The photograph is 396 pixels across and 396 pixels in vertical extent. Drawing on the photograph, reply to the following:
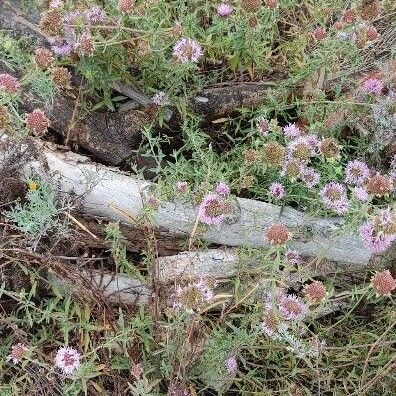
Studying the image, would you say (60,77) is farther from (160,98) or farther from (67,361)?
(67,361)

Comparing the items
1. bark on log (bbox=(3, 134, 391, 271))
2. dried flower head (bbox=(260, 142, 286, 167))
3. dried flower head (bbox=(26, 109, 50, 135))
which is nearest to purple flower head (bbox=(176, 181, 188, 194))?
bark on log (bbox=(3, 134, 391, 271))

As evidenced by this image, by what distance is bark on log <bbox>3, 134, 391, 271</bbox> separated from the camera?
10.6 feet

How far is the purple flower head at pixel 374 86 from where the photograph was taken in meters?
3.44

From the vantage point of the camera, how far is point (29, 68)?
132 inches

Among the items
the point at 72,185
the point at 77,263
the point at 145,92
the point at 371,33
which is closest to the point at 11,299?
the point at 77,263

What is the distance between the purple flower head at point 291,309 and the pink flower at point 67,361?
90 cm

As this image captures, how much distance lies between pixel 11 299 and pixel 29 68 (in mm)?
1168

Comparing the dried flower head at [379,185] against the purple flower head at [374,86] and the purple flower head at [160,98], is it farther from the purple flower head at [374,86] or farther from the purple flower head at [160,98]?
the purple flower head at [160,98]

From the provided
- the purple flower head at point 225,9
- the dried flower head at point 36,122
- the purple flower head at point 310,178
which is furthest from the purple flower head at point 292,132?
the dried flower head at point 36,122

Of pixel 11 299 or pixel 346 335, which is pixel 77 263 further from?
pixel 346 335

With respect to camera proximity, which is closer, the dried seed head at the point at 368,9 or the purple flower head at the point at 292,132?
the dried seed head at the point at 368,9

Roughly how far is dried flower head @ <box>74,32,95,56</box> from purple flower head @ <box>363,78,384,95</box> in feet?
4.71

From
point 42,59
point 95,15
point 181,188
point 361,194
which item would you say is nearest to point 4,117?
point 42,59

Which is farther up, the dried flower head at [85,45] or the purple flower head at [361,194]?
the dried flower head at [85,45]
